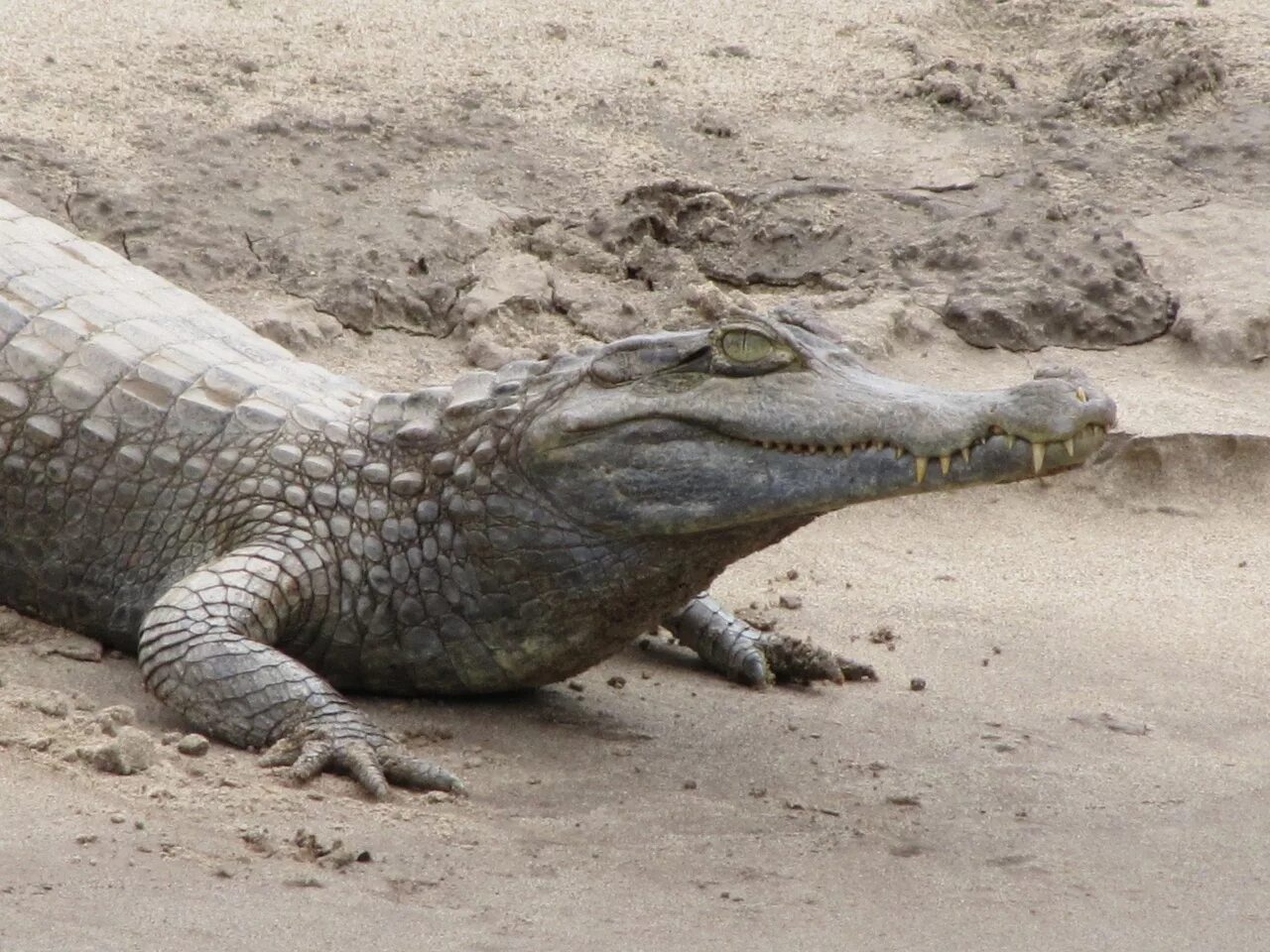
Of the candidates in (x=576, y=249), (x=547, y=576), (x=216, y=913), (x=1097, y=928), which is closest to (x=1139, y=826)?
(x=1097, y=928)

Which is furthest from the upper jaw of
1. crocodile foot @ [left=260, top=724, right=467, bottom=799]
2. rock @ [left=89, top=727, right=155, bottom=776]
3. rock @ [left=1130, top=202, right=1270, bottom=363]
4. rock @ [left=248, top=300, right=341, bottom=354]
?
rock @ [left=1130, top=202, right=1270, bottom=363]

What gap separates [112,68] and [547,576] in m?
4.26

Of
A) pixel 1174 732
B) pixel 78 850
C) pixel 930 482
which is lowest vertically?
pixel 1174 732

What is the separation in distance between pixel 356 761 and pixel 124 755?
531 mm

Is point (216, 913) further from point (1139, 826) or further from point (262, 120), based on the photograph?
point (262, 120)

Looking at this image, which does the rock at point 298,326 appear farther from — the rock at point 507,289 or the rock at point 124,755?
the rock at point 124,755

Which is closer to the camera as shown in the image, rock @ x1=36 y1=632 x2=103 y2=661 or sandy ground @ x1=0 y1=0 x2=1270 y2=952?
sandy ground @ x1=0 y1=0 x2=1270 y2=952

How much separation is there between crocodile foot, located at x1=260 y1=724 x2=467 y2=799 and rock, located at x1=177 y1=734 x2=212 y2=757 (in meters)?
0.14

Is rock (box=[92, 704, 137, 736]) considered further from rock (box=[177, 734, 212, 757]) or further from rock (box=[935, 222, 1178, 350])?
rock (box=[935, 222, 1178, 350])

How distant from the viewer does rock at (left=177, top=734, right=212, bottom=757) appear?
14.8ft

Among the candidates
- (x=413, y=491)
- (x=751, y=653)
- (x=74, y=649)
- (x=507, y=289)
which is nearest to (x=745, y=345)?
(x=413, y=491)

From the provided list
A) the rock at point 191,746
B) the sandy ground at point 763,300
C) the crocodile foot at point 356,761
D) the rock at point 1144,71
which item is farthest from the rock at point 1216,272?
the rock at point 191,746

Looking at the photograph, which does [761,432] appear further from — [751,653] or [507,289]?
[507,289]

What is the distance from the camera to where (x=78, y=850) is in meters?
3.74
